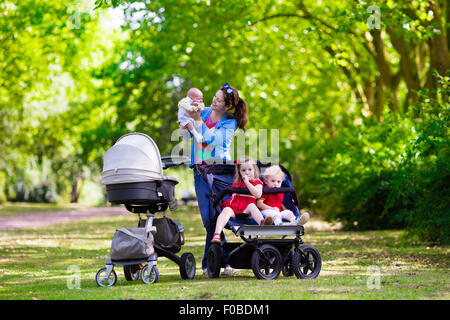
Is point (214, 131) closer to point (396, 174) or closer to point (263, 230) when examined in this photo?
point (263, 230)

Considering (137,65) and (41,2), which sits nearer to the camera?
(41,2)

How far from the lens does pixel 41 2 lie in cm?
2123

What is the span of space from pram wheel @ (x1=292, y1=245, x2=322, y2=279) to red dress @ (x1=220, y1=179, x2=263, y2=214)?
0.85 m

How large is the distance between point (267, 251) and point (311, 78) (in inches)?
828

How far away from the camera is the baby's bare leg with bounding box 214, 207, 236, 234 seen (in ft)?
26.3

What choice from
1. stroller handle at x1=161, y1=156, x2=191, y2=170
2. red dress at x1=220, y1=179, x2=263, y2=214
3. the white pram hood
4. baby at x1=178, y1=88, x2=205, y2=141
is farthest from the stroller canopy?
red dress at x1=220, y1=179, x2=263, y2=214

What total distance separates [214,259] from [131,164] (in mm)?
1450

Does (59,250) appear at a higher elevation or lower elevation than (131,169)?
lower

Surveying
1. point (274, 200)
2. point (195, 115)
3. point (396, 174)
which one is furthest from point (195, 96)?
point (396, 174)

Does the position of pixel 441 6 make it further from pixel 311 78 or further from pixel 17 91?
pixel 17 91

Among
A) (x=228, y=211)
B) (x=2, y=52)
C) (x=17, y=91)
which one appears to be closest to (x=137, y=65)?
(x=17, y=91)

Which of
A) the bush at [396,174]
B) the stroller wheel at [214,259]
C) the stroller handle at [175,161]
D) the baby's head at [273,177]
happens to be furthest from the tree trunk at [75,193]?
the stroller wheel at [214,259]

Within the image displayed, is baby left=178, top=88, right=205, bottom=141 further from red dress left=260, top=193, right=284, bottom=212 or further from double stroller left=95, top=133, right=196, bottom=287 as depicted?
red dress left=260, top=193, right=284, bottom=212

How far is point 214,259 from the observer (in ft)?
26.4
